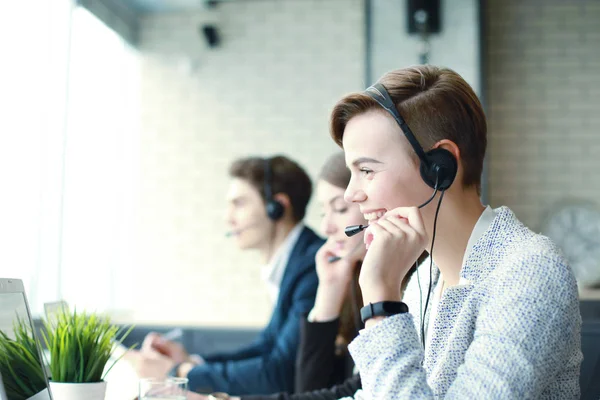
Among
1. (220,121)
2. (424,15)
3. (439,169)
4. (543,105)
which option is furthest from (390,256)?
(220,121)

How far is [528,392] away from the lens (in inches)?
39.3

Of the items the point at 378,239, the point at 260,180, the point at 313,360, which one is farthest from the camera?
the point at 260,180

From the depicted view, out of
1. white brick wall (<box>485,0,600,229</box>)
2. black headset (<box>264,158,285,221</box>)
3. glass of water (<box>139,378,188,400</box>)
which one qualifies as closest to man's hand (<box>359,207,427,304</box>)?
glass of water (<box>139,378,188,400</box>)

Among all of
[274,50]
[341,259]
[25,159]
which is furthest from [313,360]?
[274,50]

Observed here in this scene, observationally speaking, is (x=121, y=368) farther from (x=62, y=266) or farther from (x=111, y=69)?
(x=111, y=69)

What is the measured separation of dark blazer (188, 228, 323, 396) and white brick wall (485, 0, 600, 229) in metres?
2.36

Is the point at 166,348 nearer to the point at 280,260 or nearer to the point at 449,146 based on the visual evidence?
the point at 280,260

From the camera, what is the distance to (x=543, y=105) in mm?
4648

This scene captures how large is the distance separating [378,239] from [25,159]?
3162 millimetres

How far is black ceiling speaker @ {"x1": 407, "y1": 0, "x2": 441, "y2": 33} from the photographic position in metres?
4.23

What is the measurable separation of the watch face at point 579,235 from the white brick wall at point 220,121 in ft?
5.41

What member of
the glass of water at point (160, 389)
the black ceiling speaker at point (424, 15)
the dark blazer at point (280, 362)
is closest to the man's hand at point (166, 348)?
the dark blazer at point (280, 362)

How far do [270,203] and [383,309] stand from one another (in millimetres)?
2112

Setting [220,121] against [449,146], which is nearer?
[449,146]
